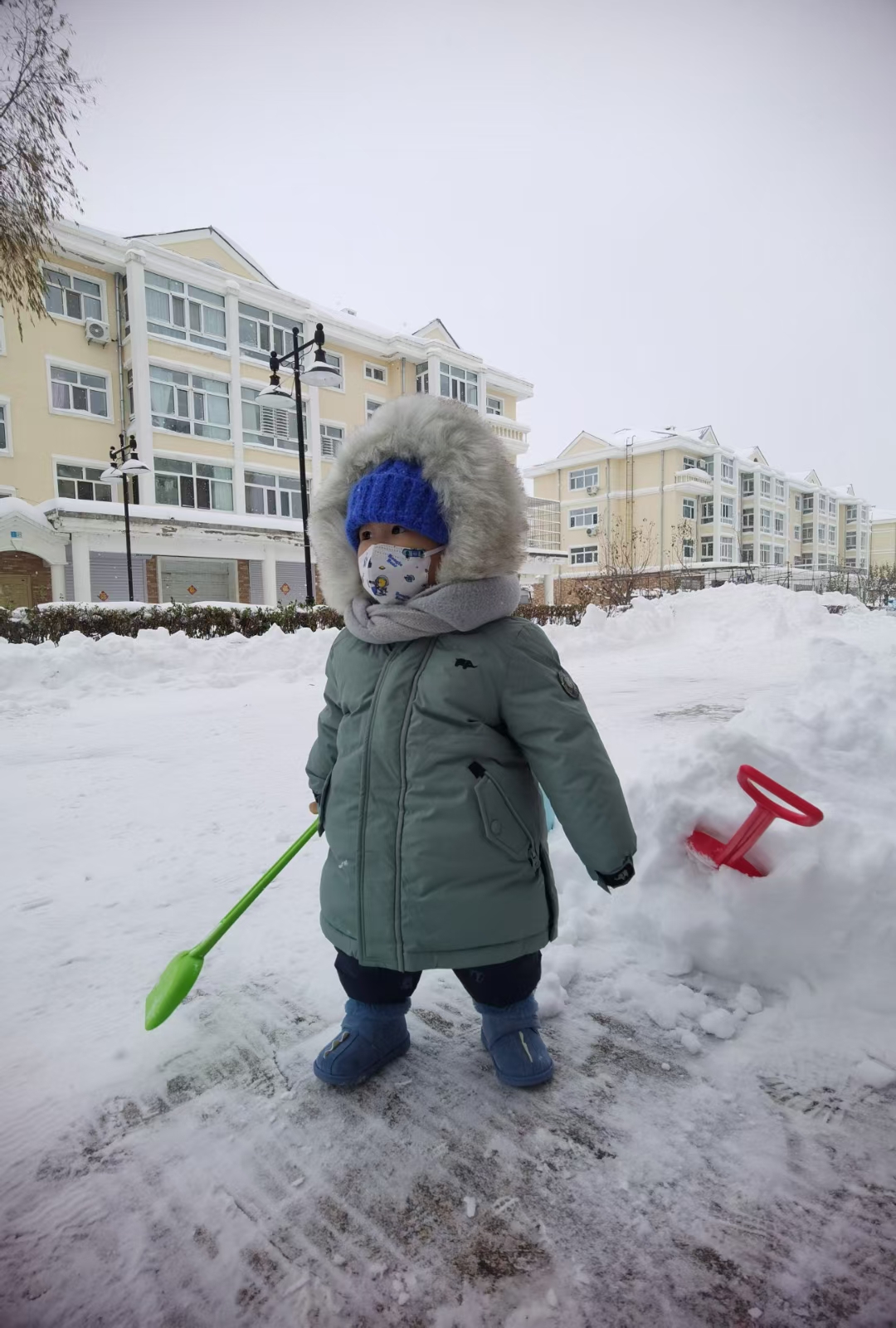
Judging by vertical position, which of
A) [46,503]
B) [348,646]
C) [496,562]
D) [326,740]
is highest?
[46,503]

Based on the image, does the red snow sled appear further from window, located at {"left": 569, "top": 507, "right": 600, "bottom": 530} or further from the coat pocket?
window, located at {"left": 569, "top": 507, "right": 600, "bottom": 530}

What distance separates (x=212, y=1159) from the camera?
1.38 m

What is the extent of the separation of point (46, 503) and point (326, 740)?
19120mm

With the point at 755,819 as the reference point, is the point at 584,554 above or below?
above

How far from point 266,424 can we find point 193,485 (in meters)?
3.92

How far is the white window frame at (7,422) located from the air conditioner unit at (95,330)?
3252 millimetres

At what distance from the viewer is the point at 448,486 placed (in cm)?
165

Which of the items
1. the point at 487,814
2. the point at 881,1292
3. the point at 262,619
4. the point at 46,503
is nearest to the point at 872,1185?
the point at 881,1292

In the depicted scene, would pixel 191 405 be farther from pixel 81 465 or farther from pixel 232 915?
pixel 232 915

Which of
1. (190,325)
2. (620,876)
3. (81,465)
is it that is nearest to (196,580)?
(81,465)

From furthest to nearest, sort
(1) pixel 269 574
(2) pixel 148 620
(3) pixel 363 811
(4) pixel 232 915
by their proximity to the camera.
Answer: (1) pixel 269 574 < (2) pixel 148 620 < (4) pixel 232 915 < (3) pixel 363 811

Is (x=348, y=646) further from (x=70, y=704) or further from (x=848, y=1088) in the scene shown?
(x=70, y=704)

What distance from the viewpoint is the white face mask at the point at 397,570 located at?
1681mm

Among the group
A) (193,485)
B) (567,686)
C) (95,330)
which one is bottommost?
(567,686)
